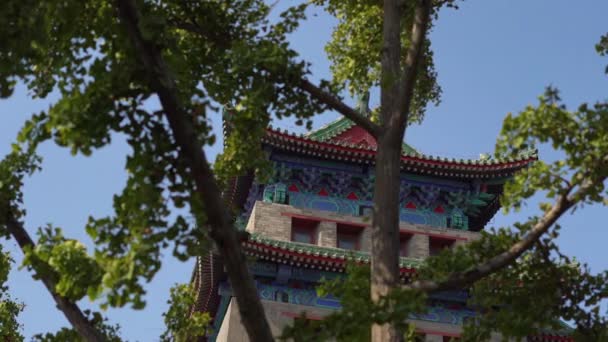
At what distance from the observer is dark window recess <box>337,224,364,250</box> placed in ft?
72.7

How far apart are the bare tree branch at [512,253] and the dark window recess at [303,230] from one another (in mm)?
13304

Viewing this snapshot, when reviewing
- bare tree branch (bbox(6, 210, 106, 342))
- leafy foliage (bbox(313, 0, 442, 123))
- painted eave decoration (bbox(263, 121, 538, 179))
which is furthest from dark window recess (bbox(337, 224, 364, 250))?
bare tree branch (bbox(6, 210, 106, 342))

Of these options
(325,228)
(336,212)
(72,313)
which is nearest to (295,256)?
(325,228)

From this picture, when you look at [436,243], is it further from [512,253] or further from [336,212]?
[512,253]

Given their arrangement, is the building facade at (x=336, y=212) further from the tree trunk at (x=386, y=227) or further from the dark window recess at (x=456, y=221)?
the tree trunk at (x=386, y=227)

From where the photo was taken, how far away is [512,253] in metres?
8.49

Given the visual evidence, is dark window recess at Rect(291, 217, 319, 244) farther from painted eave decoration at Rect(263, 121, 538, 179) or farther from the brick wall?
painted eave decoration at Rect(263, 121, 538, 179)

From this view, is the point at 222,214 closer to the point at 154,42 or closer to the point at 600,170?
the point at 154,42

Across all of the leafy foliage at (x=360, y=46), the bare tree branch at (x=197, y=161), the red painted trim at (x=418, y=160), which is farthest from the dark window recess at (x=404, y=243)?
the bare tree branch at (x=197, y=161)

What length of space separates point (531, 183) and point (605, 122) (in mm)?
900

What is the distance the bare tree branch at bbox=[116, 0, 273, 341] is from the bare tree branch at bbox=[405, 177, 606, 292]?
5.35ft

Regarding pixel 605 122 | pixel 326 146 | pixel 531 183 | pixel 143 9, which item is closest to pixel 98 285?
pixel 143 9

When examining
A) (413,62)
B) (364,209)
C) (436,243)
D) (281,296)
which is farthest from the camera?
(436,243)

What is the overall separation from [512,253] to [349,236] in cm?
1395
